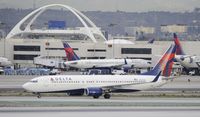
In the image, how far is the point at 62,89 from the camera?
2699 inches

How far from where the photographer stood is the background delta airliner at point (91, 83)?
6812 centimetres

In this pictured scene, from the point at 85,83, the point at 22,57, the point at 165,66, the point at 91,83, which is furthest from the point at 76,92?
the point at 22,57

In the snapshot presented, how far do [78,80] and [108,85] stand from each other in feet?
11.2

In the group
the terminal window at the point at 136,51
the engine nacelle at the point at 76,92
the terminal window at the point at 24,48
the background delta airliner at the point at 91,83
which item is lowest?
the engine nacelle at the point at 76,92

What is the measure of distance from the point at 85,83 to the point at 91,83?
2.36 feet

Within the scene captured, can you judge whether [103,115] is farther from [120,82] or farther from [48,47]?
[48,47]

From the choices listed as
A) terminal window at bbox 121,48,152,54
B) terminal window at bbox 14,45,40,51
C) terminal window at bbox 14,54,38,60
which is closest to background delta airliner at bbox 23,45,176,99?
terminal window at bbox 121,48,152,54

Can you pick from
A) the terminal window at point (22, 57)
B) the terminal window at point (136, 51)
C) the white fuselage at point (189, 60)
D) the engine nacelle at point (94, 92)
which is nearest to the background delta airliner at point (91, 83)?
the engine nacelle at point (94, 92)

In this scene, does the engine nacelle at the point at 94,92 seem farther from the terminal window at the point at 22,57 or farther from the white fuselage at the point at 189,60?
the terminal window at the point at 22,57

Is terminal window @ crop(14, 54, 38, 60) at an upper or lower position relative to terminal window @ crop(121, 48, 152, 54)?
lower

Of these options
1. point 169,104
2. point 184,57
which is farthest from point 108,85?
point 184,57

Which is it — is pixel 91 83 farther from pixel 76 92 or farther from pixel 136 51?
pixel 136 51

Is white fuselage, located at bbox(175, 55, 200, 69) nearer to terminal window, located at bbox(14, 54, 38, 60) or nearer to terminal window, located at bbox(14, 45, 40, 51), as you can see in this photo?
terminal window, located at bbox(14, 54, 38, 60)

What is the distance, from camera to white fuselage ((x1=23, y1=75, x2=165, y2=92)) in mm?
68125
